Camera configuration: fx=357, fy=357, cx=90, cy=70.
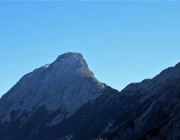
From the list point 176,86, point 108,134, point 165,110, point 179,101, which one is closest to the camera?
point 179,101

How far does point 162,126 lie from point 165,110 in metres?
33.4

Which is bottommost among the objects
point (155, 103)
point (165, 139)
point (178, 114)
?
point (165, 139)

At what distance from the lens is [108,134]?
7057 inches

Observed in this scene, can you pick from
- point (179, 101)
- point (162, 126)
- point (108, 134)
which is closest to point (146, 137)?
point (162, 126)

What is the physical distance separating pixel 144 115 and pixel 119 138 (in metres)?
15.9

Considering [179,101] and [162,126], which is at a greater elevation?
[179,101]

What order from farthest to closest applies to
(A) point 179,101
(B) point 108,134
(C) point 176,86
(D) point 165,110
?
(B) point 108,134
(C) point 176,86
(D) point 165,110
(A) point 179,101

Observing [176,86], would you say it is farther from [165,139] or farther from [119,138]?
[165,139]

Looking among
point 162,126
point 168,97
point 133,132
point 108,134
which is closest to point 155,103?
point 168,97

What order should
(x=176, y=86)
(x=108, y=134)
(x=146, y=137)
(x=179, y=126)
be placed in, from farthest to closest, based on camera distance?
(x=108, y=134) < (x=176, y=86) < (x=146, y=137) < (x=179, y=126)

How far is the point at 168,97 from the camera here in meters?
160

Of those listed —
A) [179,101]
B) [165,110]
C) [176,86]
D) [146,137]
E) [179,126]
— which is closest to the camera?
[179,126]

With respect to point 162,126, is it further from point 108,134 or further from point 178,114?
point 108,134

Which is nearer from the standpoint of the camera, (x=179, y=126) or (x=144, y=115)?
(x=179, y=126)
